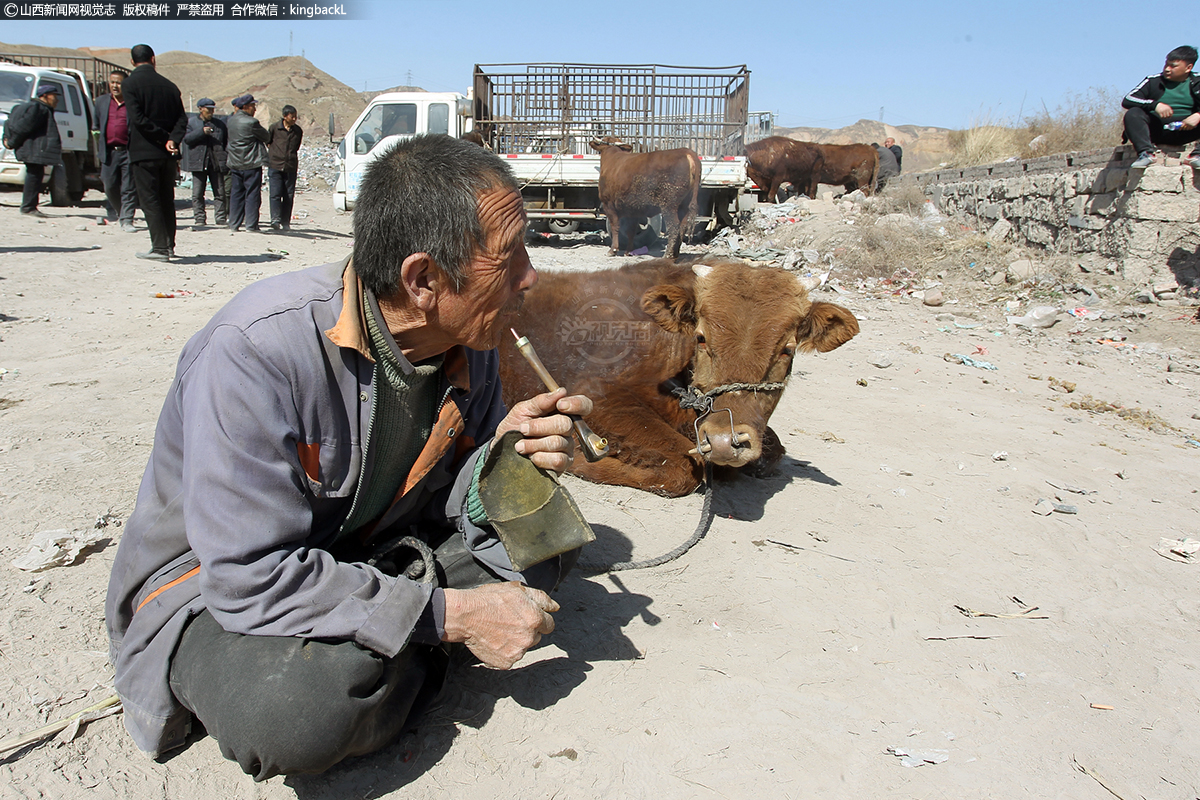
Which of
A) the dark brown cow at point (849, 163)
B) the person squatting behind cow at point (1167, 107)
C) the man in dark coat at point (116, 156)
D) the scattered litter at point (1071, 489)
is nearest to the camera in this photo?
the scattered litter at point (1071, 489)

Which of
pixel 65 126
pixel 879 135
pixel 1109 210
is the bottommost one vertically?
pixel 1109 210

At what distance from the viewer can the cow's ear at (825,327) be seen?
4.04m

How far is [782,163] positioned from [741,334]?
19.5 metres

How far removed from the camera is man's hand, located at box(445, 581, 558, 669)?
1.92 meters


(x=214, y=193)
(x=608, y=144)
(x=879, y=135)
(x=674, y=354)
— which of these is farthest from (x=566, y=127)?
(x=879, y=135)

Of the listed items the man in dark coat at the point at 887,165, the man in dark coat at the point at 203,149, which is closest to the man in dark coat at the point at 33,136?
the man in dark coat at the point at 203,149

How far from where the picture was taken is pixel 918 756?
7.06 feet

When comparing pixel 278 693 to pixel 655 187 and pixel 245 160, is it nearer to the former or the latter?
pixel 655 187

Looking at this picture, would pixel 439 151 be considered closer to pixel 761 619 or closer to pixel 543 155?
pixel 761 619

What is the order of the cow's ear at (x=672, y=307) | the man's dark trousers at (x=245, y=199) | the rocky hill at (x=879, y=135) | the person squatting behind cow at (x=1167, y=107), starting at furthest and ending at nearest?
the rocky hill at (x=879, y=135) → the man's dark trousers at (x=245, y=199) → the person squatting behind cow at (x=1167, y=107) → the cow's ear at (x=672, y=307)

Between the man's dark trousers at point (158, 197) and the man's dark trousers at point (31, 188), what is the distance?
5.04 meters

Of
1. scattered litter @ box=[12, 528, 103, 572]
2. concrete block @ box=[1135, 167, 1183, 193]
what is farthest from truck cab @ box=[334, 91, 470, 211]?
scattered litter @ box=[12, 528, 103, 572]

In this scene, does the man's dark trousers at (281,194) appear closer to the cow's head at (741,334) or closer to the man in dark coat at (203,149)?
the man in dark coat at (203,149)

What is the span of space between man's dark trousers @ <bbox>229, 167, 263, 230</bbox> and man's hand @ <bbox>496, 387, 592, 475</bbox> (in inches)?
484
